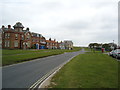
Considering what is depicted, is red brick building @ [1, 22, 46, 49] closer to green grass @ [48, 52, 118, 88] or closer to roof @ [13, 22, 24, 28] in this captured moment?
roof @ [13, 22, 24, 28]

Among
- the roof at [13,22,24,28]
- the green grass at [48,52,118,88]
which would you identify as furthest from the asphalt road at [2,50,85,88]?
the roof at [13,22,24,28]

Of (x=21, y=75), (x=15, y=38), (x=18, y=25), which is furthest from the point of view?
(x=18, y=25)

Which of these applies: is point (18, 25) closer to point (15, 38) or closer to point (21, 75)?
point (15, 38)

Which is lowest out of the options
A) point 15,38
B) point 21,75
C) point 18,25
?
point 21,75

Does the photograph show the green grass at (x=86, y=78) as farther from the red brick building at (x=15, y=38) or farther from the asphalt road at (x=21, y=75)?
the red brick building at (x=15, y=38)

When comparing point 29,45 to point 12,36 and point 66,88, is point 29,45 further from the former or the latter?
point 66,88

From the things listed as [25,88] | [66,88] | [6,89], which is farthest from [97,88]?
[6,89]

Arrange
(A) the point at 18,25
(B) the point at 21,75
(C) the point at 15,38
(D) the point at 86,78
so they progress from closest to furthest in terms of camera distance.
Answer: (D) the point at 86,78, (B) the point at 21,75, (C) the point at 15,38, (A) the point at 18,25

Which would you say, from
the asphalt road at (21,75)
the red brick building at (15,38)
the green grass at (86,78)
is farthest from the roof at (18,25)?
the green grass at (86,78)

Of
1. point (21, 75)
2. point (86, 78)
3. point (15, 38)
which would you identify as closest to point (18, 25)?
point (15, 38)

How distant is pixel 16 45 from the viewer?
52906mm

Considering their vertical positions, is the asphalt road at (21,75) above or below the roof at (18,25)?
below

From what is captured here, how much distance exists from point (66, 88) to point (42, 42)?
253 feet

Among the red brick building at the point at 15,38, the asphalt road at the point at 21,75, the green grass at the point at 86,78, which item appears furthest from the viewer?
the red brick building at the point at 15,38
